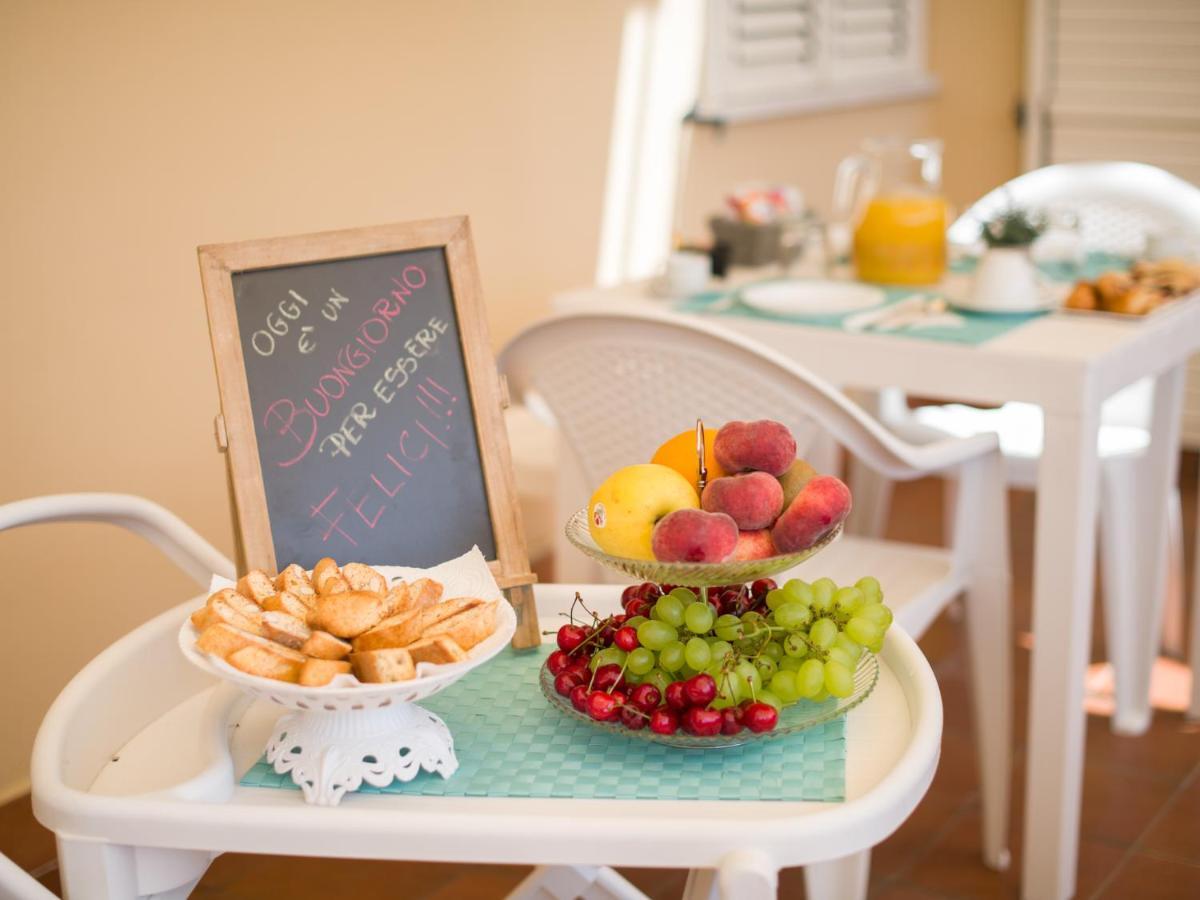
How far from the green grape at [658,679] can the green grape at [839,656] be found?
0.12 meters

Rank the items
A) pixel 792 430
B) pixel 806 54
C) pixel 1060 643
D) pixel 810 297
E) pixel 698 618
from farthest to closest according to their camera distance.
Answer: pixel 806 54, pixel 810 297, pixel 1060 643, pixel 792 430, pixel 698 618

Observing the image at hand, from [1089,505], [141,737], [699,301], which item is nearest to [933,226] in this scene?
[699,301]

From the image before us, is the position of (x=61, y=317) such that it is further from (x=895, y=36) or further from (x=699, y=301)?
(x=895, y=36)

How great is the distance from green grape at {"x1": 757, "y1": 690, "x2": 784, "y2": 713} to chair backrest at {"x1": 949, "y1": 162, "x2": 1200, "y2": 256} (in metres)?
1.85

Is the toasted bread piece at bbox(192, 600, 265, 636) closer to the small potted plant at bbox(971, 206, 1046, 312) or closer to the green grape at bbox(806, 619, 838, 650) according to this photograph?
the green grape at bbox(806, 619, 838, 650)

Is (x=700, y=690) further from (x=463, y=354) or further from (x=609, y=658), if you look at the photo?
(x=463, y=354)

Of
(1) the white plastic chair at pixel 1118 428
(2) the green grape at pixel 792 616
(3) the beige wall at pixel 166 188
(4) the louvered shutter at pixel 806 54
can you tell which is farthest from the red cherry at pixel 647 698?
(4) the louvered shutter at pixel 806 54

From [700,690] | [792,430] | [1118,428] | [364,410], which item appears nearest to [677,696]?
[700,690]

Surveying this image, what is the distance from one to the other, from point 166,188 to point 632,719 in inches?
63.4

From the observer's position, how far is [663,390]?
172 centimetres

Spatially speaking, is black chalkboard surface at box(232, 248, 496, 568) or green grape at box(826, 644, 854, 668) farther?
black chalkboard surface at box(232, 248, 496, 568)

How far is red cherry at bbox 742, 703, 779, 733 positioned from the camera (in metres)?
0.94

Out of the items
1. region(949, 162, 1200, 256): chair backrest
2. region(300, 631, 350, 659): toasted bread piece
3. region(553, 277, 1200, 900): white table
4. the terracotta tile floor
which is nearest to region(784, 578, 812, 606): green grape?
region(300, 631, 350, 659): toasted bread piece

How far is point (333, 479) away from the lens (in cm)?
116
